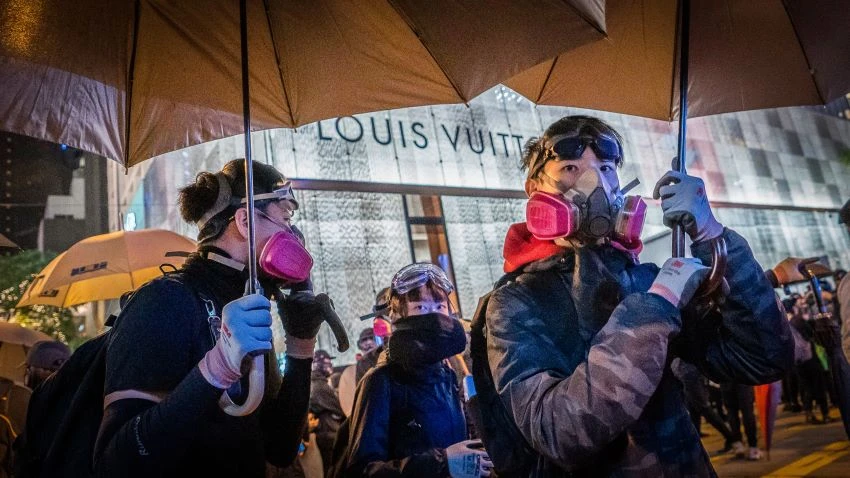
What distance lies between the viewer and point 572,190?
6.14 feet

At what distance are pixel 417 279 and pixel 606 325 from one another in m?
2.02

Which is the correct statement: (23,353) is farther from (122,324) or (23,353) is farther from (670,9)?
(670,9)

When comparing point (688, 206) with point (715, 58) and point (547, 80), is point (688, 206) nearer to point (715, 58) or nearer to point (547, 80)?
point (715, 58)

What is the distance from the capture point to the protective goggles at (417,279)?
11.1 ft

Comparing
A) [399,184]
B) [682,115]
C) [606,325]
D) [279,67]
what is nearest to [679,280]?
[606,325]

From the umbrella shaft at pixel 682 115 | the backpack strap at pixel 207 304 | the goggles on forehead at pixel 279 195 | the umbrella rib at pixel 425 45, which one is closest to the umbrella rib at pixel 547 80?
the umbrella rib at pixel 425 45

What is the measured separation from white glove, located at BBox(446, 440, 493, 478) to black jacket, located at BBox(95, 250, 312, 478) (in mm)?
967

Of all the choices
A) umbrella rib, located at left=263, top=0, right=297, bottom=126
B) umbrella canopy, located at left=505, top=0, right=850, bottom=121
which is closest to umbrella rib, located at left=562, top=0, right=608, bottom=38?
umbrella canopy, located at left=505, top=0, right=850, bottom=121

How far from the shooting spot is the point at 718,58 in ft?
8.81

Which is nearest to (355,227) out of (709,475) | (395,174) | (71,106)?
(395,174)

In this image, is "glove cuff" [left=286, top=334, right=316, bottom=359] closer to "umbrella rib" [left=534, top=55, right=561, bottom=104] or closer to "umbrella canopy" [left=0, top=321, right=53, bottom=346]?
"umbrella rib" [left=534, top=55, right=561, bottom=104]

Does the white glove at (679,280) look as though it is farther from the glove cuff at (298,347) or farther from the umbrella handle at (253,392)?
the glove cuff at (298,347)

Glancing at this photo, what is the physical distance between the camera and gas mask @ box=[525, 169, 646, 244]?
1.75 metres

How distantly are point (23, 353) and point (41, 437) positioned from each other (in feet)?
23.5
